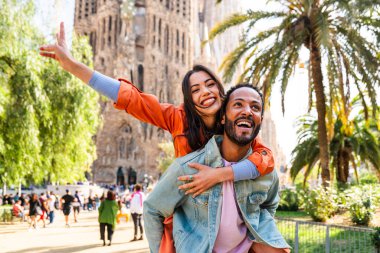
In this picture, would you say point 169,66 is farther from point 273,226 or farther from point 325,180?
point 273,226

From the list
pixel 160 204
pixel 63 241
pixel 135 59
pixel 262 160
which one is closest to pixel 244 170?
pixel 262 160

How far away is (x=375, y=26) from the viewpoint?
1001 centimetres

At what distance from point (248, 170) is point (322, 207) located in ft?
30.9

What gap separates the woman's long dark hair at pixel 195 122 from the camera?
2.47 metres

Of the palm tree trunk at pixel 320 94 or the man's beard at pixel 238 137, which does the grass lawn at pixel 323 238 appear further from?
the man's beard at pixel 238 137

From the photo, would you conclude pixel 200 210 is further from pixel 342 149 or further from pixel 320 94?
pixel 342 149

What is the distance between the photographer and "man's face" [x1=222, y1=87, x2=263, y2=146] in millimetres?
2221

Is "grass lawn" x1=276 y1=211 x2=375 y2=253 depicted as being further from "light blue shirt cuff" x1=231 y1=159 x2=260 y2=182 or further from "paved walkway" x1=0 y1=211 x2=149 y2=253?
"light blue shirt cuff" x1=231 y1=159 x2=260 y2=182

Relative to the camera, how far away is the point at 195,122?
252 cm

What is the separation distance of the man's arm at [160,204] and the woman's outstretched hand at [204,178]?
5 cm

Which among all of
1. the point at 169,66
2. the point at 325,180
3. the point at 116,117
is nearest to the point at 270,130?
the point at 169,66

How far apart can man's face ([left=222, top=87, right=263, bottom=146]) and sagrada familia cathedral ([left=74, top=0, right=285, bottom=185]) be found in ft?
133

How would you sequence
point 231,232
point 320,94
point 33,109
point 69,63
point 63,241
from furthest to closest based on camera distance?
point 33,109 < point 320,94 < point 63,241 < point 69,63 < point 231,232

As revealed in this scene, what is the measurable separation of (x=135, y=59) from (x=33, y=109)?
35.7m
